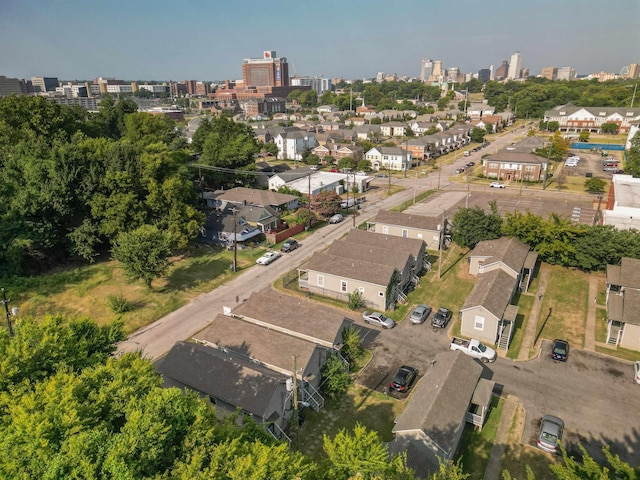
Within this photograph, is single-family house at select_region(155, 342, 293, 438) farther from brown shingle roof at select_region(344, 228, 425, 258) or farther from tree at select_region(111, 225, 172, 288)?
brown shingle roof at select_region(344, 228, 425, 258)

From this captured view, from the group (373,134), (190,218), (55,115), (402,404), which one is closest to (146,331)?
(190,218)

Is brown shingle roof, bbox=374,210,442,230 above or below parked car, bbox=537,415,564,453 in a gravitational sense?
above

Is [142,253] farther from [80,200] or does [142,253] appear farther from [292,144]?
[292,144]

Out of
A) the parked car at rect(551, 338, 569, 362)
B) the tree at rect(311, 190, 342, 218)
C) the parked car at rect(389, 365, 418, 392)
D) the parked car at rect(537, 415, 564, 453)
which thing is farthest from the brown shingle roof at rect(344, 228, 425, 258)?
the parked car at rect(537, 415, 564, 453)

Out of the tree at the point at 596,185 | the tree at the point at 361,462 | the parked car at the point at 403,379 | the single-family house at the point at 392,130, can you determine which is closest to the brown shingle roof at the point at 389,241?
the parked car at the point at 403,379

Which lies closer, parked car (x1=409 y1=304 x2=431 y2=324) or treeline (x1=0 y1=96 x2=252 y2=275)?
parked car (x1=409 y1=304 x2=431 y2=324)

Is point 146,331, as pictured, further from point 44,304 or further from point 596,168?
point 596,168

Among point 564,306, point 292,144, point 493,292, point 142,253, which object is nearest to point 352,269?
point 493,292

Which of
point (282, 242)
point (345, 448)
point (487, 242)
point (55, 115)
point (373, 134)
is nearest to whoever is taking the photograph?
point (345, 448)
